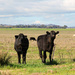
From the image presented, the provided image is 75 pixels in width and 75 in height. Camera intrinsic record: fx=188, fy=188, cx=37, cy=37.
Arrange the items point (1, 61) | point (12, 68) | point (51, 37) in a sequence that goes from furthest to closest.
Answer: point (51, 37)
point (1, 61)
point (12, 68)

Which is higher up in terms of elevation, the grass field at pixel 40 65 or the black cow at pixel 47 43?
the black cow at pixel 47 43

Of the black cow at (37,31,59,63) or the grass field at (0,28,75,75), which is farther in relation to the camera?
the black cow at (37,31,59,63)

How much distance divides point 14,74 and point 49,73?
159 cm

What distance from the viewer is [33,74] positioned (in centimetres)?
841

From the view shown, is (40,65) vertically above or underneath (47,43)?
underneath

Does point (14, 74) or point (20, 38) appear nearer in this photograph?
point (14, 74)

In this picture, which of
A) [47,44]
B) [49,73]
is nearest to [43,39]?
[47,44]

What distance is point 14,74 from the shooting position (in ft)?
27.6

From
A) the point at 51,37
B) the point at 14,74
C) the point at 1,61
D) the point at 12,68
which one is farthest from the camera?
the point at 51,37

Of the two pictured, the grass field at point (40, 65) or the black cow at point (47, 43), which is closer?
the grass field at point (40, 65)

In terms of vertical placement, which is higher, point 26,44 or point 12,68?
point 26,44

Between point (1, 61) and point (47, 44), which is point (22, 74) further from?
point (47, 44)

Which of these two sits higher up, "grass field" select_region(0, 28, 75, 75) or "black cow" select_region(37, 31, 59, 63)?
"black cow" select_region(37, 31, 59, 63)

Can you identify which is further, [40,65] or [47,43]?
[47,43]
